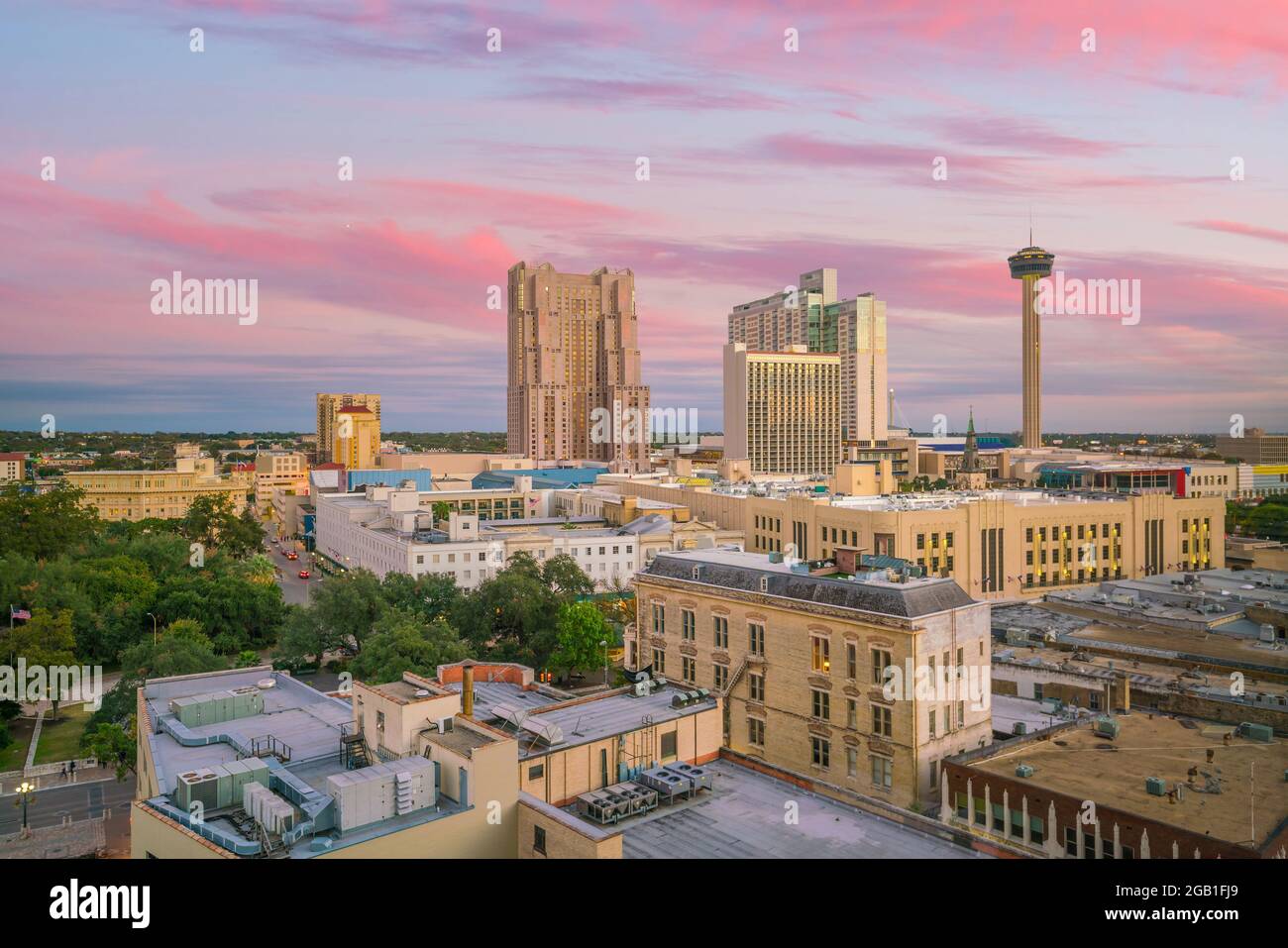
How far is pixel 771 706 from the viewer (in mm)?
34188

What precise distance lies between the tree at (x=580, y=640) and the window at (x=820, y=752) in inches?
855

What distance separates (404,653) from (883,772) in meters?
25.8

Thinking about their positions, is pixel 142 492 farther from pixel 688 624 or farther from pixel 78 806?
pixel 688 624

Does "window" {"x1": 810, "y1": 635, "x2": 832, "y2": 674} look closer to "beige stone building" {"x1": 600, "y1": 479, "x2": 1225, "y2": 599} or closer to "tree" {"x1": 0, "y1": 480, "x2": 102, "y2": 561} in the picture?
"beige stone building" {"x1": 600, "y1": 479, "x2": 1225, "y2": 599}

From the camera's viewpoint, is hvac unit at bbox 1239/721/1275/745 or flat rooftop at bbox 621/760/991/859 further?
hvac unit at bbox 1239/721/1275/745

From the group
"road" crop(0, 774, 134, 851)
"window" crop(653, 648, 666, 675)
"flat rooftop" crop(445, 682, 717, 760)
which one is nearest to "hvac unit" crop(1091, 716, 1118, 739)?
"flat rooftop" crop(445, 682, 717, 760)

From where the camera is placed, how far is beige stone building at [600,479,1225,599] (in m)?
76.2

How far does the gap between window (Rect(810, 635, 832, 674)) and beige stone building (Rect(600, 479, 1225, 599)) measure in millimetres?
41528

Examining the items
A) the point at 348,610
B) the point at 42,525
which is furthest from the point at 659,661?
the point at 42,525

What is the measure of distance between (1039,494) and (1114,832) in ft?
251

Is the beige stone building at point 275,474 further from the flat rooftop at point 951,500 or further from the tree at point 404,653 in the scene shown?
the tree at point 404,653

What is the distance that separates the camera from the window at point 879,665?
1191 inches

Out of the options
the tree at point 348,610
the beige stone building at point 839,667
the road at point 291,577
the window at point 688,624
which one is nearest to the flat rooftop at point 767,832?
the beige stone building at point 839,667
